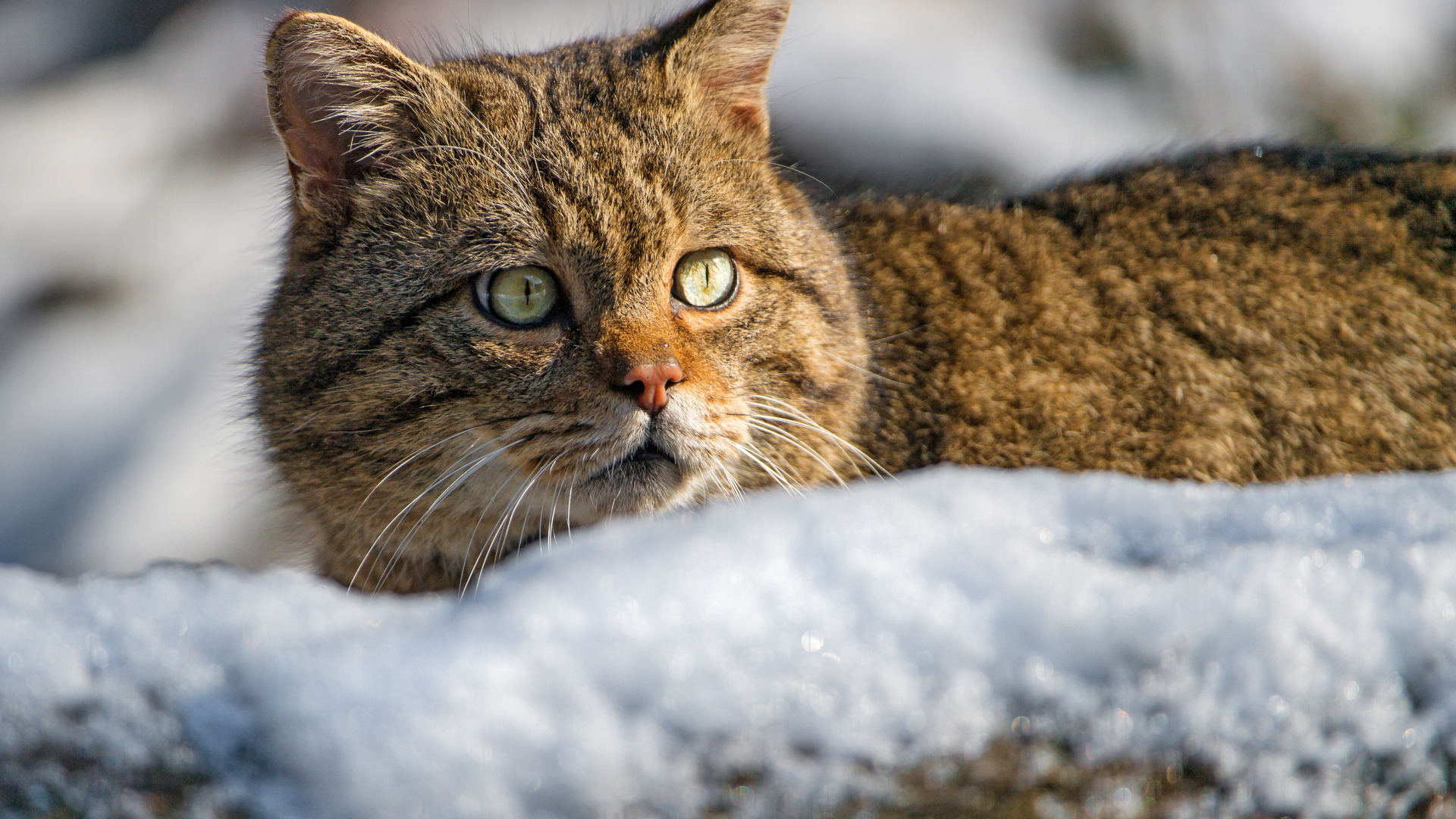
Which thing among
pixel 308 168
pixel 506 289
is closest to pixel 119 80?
pixel 308 168

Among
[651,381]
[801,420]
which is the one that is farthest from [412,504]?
[801,420]

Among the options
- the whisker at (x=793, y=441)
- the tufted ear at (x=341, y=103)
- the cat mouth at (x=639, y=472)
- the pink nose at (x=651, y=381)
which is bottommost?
the whisker at (x=793, y=441)

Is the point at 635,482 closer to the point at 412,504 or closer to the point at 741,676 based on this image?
the point at 412,504

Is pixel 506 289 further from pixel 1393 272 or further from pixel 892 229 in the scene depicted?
pixel 1393 272

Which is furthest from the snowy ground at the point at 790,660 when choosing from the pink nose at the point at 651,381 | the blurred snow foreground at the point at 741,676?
the pink nose at the point at 651,381

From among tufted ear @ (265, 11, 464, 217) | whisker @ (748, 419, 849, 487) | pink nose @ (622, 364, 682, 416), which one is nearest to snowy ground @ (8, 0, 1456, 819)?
pink nose @ (622, 364, 682, 416)

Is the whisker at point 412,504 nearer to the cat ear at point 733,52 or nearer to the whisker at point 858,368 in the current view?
the whisker at point 858,368
